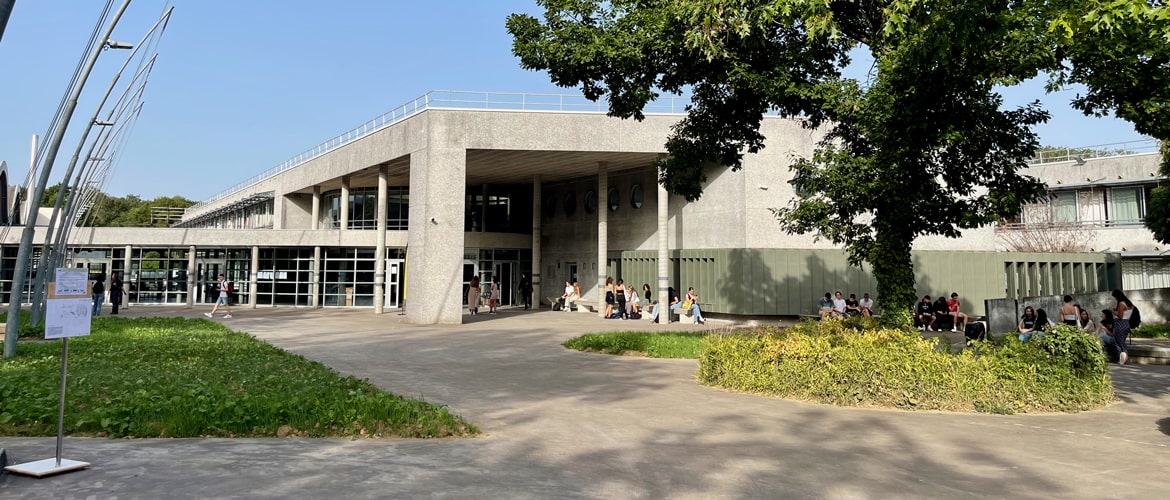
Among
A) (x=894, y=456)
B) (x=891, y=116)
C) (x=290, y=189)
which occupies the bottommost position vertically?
(x=894, y=456)

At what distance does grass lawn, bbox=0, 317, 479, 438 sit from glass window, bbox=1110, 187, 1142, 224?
1590 inches

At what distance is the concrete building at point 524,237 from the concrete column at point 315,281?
0.14 meters

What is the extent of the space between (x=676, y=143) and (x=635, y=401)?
20.6 feet

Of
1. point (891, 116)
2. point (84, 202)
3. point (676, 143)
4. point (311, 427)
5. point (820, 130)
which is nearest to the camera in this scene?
point (311, 427)

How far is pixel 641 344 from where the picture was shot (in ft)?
50.1

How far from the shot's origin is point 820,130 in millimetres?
26688

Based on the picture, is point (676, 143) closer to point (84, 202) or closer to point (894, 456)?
point (894, 456)

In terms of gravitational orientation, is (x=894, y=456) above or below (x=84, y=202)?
below

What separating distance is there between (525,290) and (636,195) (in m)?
7.53

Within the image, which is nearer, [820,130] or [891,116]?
[891,116]

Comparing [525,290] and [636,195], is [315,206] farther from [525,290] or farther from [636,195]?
[636,195]

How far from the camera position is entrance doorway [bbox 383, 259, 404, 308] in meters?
34.4

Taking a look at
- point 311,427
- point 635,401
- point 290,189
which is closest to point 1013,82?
point 635,401

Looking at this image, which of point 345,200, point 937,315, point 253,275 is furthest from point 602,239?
point 253,275
